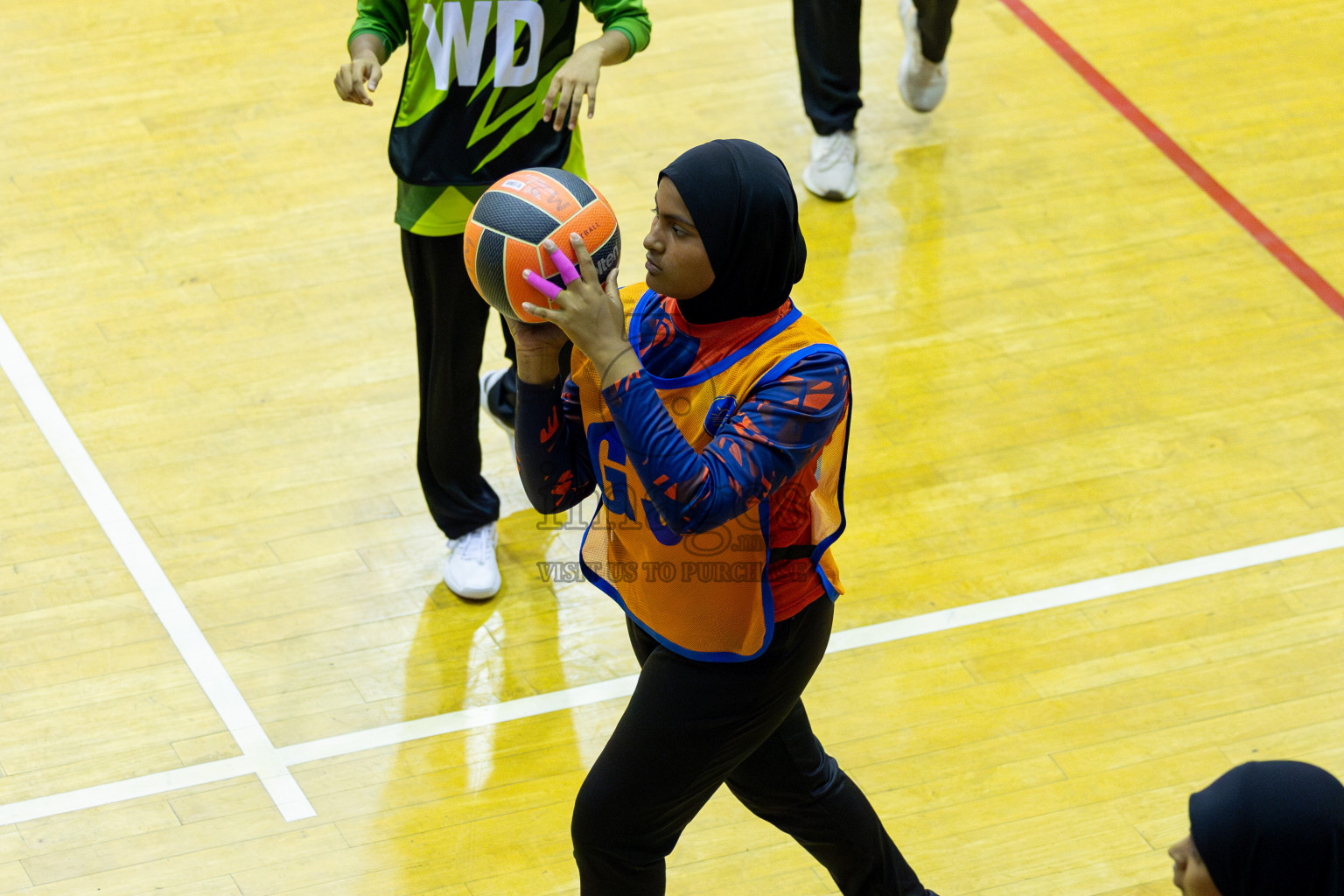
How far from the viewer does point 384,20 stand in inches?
150

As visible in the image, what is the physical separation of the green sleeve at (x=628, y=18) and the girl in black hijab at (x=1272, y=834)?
94.5 inches

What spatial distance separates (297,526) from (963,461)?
2.12 metres

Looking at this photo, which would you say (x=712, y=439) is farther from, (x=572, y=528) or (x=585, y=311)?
(x=572, y=528)

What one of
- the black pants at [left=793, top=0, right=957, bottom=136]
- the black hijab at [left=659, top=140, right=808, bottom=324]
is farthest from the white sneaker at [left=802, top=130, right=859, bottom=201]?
the black hijab at [left=659, top=140, right=808, bottom=324]

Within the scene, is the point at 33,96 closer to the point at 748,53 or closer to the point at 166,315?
the point at 166,315

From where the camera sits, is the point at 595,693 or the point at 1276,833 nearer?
the point at 1276,833

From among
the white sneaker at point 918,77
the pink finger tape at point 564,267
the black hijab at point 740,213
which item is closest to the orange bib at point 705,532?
the black hijab at point 740,213

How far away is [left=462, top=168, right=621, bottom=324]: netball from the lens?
2660 millimetres

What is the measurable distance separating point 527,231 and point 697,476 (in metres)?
0.64

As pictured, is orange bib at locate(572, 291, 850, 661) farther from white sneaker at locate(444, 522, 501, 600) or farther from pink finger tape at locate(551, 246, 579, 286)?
white sneaker at locate(444, 522, 501, 600)

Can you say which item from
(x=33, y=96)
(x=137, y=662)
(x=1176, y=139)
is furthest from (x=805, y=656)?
(x=33, y=96)

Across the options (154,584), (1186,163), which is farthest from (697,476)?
(1186,163)

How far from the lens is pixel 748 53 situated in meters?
6.71

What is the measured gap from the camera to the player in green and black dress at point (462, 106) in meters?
3.61
